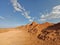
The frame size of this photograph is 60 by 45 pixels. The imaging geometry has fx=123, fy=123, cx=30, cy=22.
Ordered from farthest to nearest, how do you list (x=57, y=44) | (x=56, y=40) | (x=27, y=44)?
1. (x=27, y=44)
2. (x=56, y=40)
3. (x=57, y=44)

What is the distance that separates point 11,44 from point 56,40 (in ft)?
13.3

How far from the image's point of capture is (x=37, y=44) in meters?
10.4

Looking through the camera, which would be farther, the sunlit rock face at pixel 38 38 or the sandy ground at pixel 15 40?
the sandy ground at pixel 15 40

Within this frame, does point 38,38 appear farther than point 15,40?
Yes


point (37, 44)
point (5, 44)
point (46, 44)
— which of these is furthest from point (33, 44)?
point (5, 44)

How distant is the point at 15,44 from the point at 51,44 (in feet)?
10.8

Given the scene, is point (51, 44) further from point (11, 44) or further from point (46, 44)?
point (11, 44)

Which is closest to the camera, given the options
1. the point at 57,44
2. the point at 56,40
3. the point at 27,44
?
the point at 57,44

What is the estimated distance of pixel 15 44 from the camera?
1107 cm

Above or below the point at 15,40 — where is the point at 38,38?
above

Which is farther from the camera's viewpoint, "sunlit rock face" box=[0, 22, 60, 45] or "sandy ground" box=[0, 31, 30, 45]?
"sandy ground" box=[0, 31, 30, 45]

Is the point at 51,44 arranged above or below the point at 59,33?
below

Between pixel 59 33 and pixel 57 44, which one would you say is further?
pixel 59 33

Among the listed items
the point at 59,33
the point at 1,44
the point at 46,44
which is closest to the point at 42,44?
the point at 46,44
